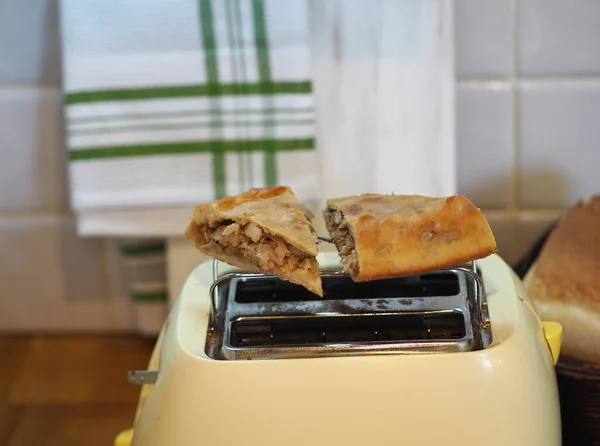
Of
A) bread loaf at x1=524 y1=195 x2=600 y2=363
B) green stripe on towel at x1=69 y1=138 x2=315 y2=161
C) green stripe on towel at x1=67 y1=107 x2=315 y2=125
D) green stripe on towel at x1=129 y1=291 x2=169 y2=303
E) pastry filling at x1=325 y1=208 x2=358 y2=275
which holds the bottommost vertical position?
green stripe on towel at x1=129 y1=291 x2=169 y2=303

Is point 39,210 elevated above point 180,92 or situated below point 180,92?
below

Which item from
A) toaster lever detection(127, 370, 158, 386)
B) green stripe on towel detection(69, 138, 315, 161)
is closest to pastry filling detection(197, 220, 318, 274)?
toaster lever detection(127, 370, 158, 386)

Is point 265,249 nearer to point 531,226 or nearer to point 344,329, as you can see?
point 344,329

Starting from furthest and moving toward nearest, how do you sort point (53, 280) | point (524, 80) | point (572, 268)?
1. point (53, 280)
2. point (524, 80)
3. point (572, 268)

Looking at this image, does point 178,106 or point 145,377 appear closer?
point 145,377

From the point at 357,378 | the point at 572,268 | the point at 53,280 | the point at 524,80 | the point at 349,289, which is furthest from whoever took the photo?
the point at 53,280

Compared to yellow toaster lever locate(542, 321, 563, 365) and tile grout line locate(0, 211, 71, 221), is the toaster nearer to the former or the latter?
yellow toaster lever locate(542, 321, 563, 365)

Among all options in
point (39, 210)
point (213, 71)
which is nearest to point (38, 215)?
point (39, 210)
